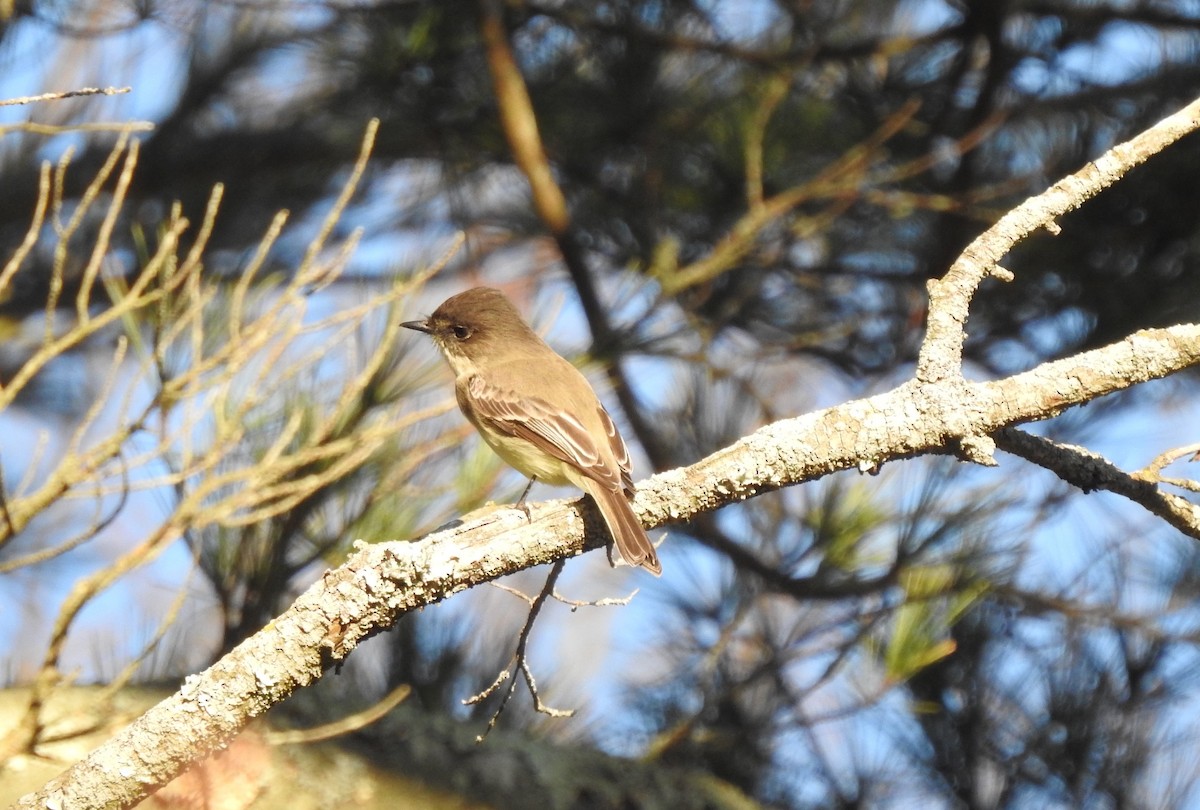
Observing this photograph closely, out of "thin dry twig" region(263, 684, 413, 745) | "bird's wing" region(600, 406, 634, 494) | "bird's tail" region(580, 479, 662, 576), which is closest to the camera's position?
"bird's tail" region(580, 479, 662, 576)

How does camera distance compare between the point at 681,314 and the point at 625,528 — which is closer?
the point at 625,528

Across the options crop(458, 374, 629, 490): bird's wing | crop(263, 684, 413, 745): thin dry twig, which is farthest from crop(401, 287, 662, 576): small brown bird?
crop(263, 684, 413, 745): thin dry twig

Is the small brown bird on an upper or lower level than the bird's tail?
upper

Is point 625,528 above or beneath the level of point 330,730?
above

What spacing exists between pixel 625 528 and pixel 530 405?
1.01 meters

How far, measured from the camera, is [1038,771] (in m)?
4.14

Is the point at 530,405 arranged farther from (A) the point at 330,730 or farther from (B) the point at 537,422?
(A) the point at 330,730

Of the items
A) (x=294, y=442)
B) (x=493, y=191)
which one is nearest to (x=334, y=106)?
(x=493, y=191)

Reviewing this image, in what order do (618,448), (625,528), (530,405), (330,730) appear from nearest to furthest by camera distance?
(625,528), (330,730), (618,448), (530,405)

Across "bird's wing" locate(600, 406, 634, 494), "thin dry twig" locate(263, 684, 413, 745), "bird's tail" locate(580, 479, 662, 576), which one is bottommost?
"thin dry twig" locate(263, 684, 413, 745)

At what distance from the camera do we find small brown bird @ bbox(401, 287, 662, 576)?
3.29 metres

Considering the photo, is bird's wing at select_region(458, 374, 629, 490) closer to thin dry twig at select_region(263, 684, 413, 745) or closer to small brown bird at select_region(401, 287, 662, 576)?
small brown bird at select_region(401, 287, 662, 576)

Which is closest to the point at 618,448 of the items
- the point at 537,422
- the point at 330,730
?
the point at 537,422

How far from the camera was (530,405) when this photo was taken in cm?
390
